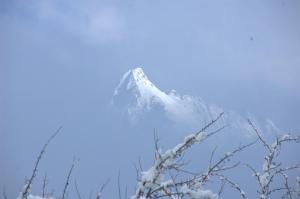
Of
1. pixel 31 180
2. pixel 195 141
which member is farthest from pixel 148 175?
pixel 31 180

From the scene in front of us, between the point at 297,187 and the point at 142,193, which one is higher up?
the point at 297,187

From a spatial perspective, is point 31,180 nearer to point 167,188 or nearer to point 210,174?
point 167,188

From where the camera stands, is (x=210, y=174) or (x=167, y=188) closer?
(x=167, y=188)

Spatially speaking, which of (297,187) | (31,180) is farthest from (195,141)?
(297,187)

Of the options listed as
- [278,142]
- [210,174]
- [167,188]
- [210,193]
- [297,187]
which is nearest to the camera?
[210,193]

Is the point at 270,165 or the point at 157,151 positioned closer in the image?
the point at 157,151

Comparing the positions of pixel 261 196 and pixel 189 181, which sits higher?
pixel 261 196

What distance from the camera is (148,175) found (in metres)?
5.64

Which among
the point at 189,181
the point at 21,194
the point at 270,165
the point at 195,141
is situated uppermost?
the point at 270,165

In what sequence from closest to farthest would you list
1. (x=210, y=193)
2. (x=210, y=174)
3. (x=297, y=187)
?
1. (x=210, y=193)
2. (x=210, y=174)
3. (x=297, y=187)

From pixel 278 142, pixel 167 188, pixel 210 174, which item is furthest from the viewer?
pixel 278 142

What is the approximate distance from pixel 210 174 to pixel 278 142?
6.09 m

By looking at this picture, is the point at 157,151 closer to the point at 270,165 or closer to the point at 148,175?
the point at 148,175

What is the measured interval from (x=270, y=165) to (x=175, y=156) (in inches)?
251
